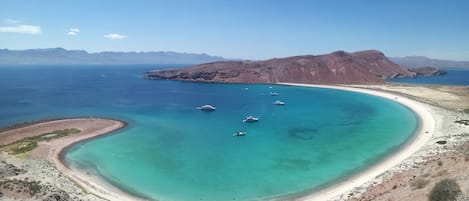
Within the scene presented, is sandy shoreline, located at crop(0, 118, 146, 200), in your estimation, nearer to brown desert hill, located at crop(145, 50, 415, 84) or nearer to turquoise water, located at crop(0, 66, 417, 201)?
turquoise water, located at crop(0, 66, 417, 201)

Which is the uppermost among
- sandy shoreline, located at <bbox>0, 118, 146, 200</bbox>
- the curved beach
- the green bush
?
the green bush

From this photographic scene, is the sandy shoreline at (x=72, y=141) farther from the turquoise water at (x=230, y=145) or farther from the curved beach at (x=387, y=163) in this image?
the curved beach at (x=387, y=163)

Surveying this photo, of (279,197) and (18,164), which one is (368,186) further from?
(18,164)

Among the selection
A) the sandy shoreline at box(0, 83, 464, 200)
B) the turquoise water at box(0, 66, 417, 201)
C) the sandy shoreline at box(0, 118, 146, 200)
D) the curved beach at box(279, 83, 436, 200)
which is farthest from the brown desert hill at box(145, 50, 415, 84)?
the sandy shoreline at box(0, 118, 146, 200)

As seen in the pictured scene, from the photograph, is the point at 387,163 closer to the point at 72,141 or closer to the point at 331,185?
the point at 331,185

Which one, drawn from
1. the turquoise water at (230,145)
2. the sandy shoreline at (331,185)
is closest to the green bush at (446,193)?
the sandy shoreline at (331,185)

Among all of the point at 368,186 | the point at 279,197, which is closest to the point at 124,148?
the point at 279,197

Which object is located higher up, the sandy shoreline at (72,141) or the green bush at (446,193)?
the green bush at (446,193)
